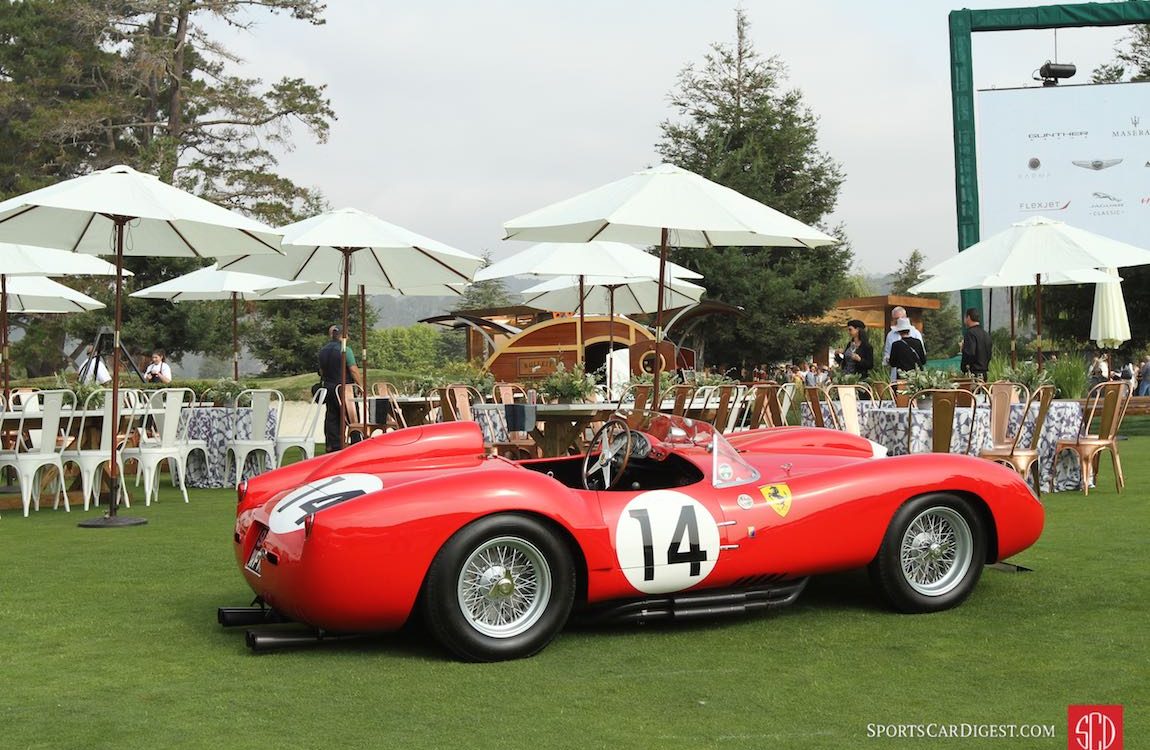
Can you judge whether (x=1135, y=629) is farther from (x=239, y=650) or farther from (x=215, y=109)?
(x=215, y=109)

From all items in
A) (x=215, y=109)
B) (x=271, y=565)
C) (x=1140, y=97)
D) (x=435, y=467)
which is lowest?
(x=271, y=565)

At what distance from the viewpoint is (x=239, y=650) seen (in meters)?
5.05

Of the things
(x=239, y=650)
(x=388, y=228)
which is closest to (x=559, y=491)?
(x=239, y=650)

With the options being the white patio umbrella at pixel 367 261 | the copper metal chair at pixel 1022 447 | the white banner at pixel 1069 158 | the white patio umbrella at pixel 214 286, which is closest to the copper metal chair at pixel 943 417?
the copper metal chair at pixel 1022 447

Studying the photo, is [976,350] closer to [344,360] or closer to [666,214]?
[666,214]

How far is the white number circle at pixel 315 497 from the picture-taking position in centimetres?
483

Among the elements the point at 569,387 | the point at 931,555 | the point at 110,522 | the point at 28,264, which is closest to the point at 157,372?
the point at 28,264

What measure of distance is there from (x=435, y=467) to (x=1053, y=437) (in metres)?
7.26

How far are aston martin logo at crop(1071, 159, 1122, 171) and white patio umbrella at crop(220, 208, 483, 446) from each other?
12.2 metres

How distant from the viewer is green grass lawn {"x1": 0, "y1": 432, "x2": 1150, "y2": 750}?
151 inches

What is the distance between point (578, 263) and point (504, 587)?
383 inches

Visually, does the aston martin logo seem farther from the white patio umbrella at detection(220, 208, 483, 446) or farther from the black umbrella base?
the black umbrella base

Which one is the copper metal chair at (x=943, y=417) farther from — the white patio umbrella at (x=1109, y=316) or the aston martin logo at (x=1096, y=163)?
the aston martin logo at (x=1096, y=163)

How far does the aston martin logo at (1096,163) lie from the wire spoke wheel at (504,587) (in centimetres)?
1855
